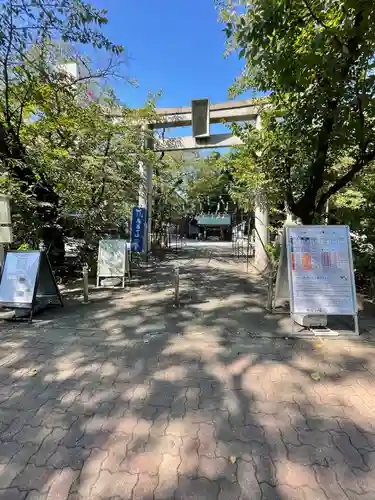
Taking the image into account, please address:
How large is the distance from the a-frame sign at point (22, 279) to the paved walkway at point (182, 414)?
1.19 ft

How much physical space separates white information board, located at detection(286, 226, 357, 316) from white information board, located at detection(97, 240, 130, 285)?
409 centimetres

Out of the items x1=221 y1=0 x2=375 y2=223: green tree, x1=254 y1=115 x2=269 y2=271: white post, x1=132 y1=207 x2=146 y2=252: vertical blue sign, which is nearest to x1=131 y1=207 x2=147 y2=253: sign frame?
x1=132 y1=207 x2=146 y2=252: vertical blue sign

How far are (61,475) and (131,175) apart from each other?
7.81 meters

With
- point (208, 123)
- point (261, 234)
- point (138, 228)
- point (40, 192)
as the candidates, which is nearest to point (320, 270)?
point (40, 192)

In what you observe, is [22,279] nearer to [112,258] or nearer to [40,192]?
[112,258]

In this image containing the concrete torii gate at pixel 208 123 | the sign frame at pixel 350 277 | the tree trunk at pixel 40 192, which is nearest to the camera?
the sign frame at pixel 350 277

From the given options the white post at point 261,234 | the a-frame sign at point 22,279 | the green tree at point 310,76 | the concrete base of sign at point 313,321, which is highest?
the green tree at point 310,76

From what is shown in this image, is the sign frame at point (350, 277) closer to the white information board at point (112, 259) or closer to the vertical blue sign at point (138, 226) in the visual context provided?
the white information board at point (112, 259)

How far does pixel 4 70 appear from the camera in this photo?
19.2 ft

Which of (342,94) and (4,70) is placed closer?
(342,94)

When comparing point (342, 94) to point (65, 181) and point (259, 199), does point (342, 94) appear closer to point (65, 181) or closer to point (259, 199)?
point (259, 199)

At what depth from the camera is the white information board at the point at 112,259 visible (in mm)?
7250

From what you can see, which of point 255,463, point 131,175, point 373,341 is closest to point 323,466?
point 255,463

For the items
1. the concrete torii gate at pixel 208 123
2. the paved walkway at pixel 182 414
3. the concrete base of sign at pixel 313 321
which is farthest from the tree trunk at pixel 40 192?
the concrete base of sign at pixel 313 321
